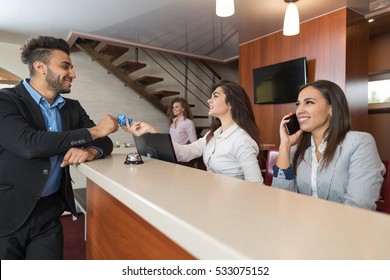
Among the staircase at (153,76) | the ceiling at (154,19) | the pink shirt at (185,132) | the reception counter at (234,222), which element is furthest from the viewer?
A: the staircase at (153,76)

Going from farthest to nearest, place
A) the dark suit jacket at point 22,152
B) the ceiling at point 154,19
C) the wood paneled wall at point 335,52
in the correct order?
1. the wood paneled wall at point 335,52
2. the ceiling at point 154,19
3. the dark suit jacket at point 22,152

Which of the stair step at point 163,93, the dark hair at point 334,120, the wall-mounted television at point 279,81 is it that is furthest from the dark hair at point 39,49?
the stair step at point 163,93

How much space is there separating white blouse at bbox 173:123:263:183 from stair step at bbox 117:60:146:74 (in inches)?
126

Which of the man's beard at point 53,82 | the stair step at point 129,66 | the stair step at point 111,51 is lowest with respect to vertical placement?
the man's beard at point 53,82

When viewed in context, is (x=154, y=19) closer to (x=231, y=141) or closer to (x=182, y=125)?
(x=182, y=125)

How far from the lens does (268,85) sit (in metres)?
4.20

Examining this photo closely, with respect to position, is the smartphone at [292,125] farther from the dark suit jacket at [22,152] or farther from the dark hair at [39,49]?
the dark hair at [39,49]

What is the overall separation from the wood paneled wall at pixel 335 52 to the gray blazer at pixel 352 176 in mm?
2416

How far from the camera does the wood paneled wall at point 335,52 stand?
10.9ft

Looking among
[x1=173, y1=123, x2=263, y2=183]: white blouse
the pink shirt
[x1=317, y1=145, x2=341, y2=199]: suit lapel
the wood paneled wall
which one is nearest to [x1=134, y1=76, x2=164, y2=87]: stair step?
the pink shirt

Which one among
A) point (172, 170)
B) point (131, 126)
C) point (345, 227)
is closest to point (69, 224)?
point (131, 126)

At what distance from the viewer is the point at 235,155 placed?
1663mm

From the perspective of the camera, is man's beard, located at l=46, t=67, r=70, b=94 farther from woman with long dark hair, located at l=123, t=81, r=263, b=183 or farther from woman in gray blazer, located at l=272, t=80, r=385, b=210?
woman in gray blazer, located at l=272, t=80, r=385, b=210

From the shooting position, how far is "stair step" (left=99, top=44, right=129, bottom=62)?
4.32 m
